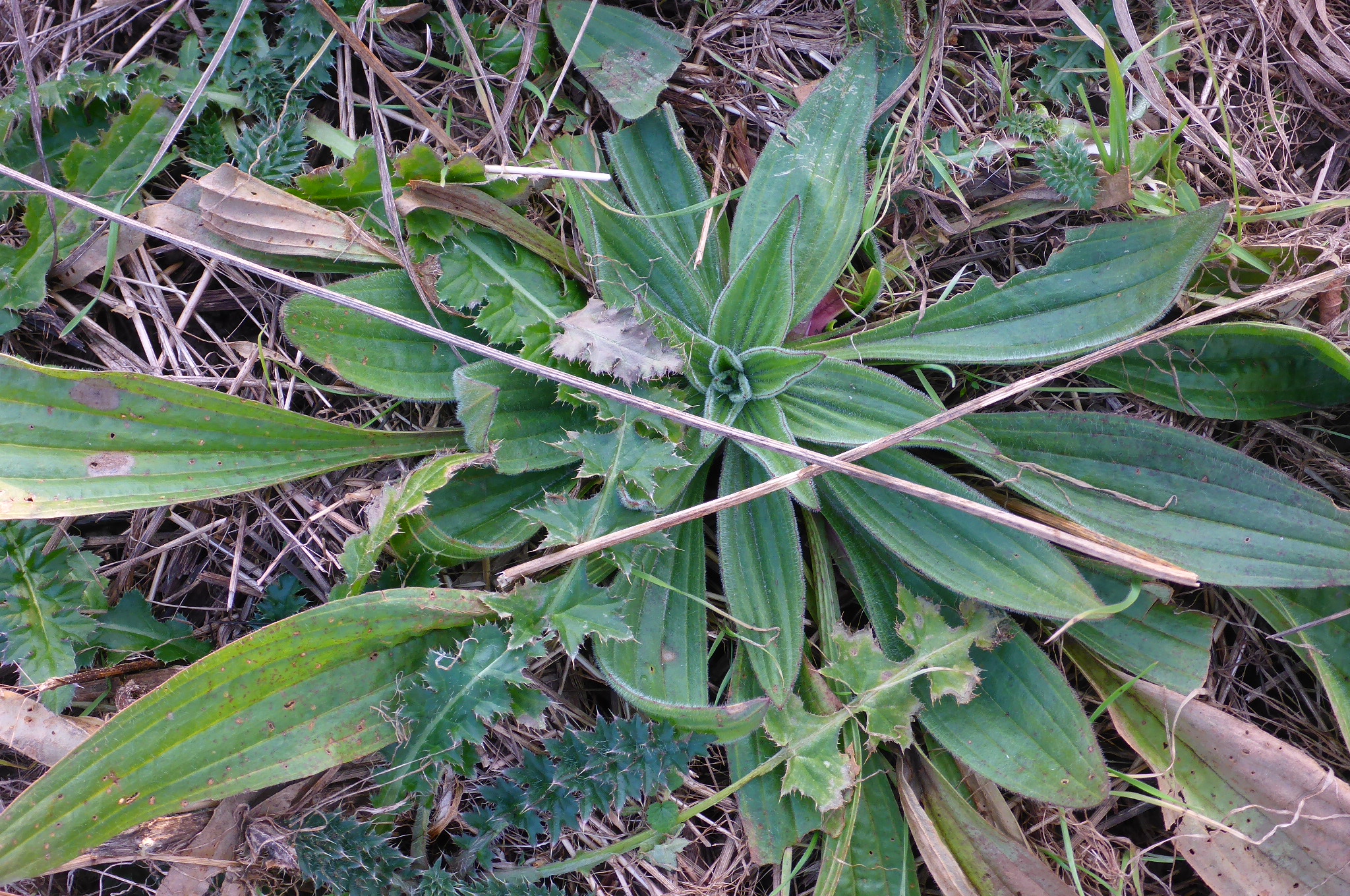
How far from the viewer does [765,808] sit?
7.04ft

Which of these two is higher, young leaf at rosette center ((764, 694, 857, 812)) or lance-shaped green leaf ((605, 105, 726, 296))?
lance-shaped green leaf ((605, 105, 726, 296))

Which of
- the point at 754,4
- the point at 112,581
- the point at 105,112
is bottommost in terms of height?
the point at 112,581

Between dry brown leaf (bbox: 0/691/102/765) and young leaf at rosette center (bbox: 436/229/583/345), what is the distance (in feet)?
4.88

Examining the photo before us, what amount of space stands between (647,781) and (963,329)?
4.84 feet

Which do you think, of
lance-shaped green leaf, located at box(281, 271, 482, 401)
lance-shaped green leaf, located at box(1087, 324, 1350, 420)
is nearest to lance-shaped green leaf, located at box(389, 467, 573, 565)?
lance-shaped green leaf, located at box(281, 271, 482, 401)

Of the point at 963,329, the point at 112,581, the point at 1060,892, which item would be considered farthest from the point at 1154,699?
the point at 112,581

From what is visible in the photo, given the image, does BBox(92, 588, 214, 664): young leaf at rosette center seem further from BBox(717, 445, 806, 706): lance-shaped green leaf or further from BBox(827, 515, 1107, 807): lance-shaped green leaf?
BBox(827, 515, 1107, 807): lance-shaped green leaf

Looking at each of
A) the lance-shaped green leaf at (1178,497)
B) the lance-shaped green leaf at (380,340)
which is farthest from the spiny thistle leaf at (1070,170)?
the lance-shaped green leaf at (380,340)

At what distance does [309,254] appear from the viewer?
218 centimetres

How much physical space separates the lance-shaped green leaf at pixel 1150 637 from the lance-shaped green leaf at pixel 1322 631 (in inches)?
7.5

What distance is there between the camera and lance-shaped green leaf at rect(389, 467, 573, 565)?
201cm

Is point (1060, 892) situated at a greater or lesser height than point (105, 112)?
lesser

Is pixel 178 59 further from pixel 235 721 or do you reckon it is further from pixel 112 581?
pixel 235 721

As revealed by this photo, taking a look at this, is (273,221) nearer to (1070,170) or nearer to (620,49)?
(620,49)
